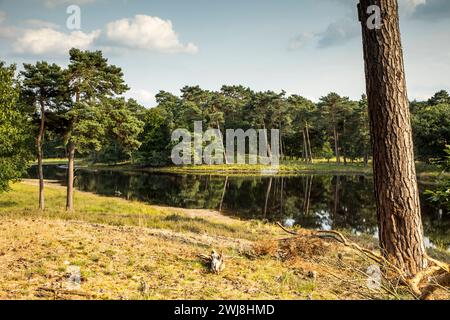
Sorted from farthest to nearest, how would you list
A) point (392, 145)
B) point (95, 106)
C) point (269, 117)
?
point (269, 117), point (95, 106), point (392, 145)

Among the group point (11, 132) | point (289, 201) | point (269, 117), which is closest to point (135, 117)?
point (11, 132)

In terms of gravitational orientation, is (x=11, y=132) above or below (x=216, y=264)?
above

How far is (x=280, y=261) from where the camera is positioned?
23.9 ft

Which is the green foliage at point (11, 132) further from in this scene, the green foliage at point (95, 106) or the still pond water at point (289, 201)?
the still pond water at point (289, 201)

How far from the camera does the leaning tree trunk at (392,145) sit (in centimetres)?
486

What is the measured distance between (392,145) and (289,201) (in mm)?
27830

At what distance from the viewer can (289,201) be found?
3219cm

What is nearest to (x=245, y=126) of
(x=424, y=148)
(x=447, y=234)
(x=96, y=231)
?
(x=424, y=148)

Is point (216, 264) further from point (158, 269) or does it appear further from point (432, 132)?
point (432, 132)

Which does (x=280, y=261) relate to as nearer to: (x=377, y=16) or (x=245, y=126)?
(x=377, y=16)

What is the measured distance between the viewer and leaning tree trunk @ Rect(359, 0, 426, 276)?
16.0 feet

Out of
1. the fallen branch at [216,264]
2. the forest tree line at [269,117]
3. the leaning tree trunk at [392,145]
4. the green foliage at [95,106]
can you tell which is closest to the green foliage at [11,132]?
the green foliage at [95,106]

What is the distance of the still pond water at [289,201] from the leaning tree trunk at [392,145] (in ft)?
47.6

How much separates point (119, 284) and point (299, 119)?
66780 mm
